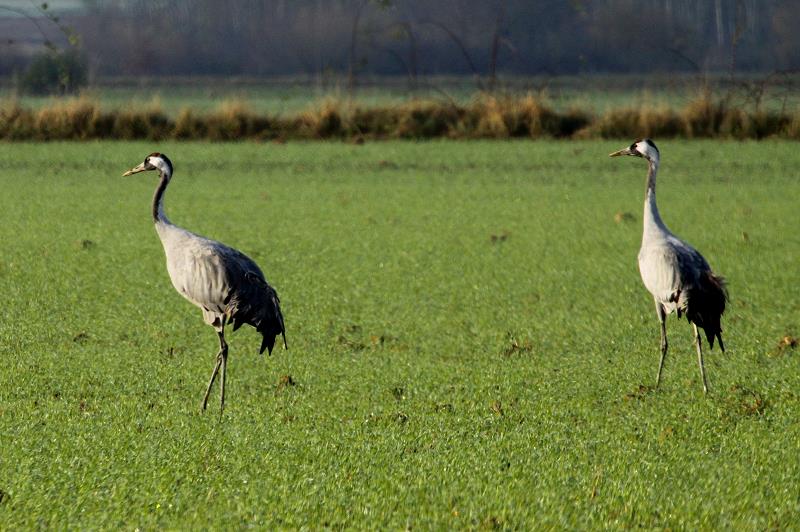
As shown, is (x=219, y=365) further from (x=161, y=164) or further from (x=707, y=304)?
(x=707, y=304)

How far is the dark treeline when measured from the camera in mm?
72125

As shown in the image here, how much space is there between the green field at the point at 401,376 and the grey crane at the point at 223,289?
0.32m

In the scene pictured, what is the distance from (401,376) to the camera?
7086 mm

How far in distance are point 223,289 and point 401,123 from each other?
1571 centimetres

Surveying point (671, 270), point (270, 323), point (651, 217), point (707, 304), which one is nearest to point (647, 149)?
A: point (651, 217)

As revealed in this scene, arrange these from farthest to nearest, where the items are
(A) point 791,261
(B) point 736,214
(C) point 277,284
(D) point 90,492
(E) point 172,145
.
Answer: (E) point 172,145, (B) point 736,214, (A) point 791,261, (C) point 277,284, (D) point 90,492

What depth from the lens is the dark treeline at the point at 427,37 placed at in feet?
237

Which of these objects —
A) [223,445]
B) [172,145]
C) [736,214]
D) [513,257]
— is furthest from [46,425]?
[172,145]

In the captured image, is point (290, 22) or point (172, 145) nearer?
point (172, 145)

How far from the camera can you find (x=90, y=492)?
5113 millimetres

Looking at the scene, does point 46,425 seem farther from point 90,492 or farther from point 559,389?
point 559,389

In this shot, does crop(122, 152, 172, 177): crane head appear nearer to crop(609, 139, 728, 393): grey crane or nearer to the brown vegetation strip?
crop(609, 139, 728, 393): grey crane

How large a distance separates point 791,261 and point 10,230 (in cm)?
646

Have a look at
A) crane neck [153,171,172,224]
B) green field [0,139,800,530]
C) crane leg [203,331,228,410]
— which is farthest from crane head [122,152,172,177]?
crane leg [203,331,228,410]
